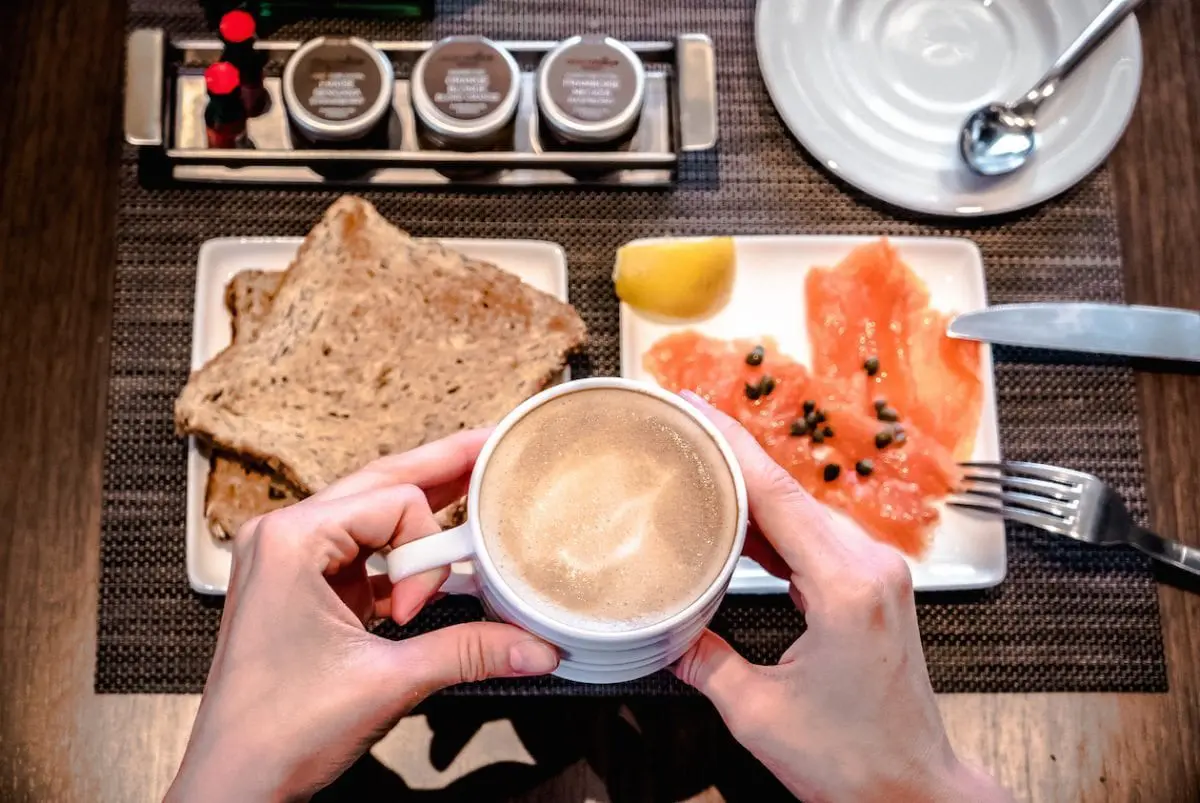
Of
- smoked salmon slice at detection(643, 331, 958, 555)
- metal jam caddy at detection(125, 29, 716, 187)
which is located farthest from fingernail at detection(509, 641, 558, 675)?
metal jam caddy at detection(125, 29, 716, 187)

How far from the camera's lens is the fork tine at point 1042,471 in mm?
1461

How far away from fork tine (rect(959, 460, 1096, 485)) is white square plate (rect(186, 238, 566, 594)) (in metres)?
0.76

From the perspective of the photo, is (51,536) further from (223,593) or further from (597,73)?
(597,73)

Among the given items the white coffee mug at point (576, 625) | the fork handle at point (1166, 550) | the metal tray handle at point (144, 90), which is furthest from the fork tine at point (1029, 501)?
the metal tray handle at point (144, 90)

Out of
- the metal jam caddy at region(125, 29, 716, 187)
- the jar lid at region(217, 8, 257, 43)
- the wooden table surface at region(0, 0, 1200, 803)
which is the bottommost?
the wooden table surface at region(0, 0, 1200, 803)

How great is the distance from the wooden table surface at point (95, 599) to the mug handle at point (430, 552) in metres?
0.64

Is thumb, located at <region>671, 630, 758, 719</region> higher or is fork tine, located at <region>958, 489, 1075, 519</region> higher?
fork tine, located at <region>958, 489, 1075, 519</region>

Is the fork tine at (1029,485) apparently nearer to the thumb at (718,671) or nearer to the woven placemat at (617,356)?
the woven placemat at (617,356)

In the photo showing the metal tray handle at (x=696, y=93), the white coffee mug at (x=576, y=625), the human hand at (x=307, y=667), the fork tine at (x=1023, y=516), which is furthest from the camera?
the metal tray handle at (x=696, y=93)

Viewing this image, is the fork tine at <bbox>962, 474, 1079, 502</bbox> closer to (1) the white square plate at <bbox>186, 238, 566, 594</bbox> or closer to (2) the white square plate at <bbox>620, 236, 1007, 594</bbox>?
(2) the white square plate at <bbox>620, 236, 1007, 594</bbox>

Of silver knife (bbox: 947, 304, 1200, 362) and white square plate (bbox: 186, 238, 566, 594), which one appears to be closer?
white square plate (bbox: 186, 238, 566, 594)

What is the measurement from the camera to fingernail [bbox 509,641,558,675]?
2.95 ft

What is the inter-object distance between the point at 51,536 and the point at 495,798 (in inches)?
33.6

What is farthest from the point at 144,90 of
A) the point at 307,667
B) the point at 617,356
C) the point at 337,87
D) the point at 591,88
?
the point at 307,667
